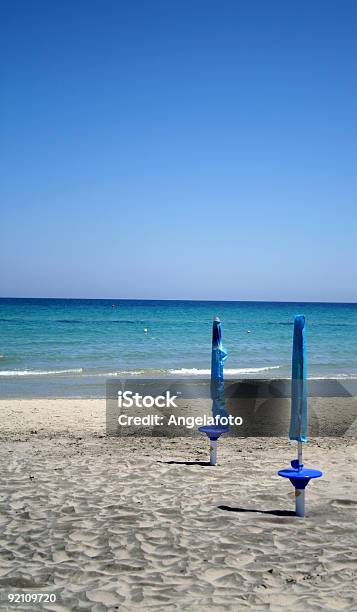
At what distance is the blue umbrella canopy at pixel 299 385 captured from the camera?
256 inches

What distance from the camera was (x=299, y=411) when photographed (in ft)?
21.6

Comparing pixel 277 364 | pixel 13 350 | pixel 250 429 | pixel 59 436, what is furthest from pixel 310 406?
pixel 13 350

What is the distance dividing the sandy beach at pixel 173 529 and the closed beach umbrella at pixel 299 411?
34 cm

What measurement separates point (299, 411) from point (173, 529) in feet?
5.93

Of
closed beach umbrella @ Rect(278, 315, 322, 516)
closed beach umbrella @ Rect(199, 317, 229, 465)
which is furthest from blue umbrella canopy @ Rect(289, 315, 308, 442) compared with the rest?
closed beach umbrella @ Rect(199, 317, 229, 465)

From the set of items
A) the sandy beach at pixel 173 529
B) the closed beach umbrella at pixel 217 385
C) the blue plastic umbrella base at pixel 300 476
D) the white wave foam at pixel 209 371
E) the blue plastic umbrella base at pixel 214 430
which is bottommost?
the white wave foam at pixel 209 371

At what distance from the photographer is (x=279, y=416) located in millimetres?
12750

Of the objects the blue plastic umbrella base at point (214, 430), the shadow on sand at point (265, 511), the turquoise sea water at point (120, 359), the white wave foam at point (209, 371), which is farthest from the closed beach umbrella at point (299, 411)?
the white wave foam at point (209, 371)

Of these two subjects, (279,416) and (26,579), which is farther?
(279,416)

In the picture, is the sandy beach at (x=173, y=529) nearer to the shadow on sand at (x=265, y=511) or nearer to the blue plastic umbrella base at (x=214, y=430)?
the shadow on sand at (x=265, y=511)

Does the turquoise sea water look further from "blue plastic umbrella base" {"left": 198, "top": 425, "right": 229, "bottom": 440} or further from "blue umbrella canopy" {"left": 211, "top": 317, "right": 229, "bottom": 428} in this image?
"blue plastic umbrella base" {"left": 198, "top": 425, "right": 229, "bottom": 440}

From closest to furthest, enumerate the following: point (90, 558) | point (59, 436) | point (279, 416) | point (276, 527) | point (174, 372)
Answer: point (90, 558)
point (276, 527)
point (59, 436)
point (279, 416)
point (174, 372)

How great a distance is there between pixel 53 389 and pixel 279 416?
769cm

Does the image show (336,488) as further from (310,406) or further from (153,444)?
(310,406)
